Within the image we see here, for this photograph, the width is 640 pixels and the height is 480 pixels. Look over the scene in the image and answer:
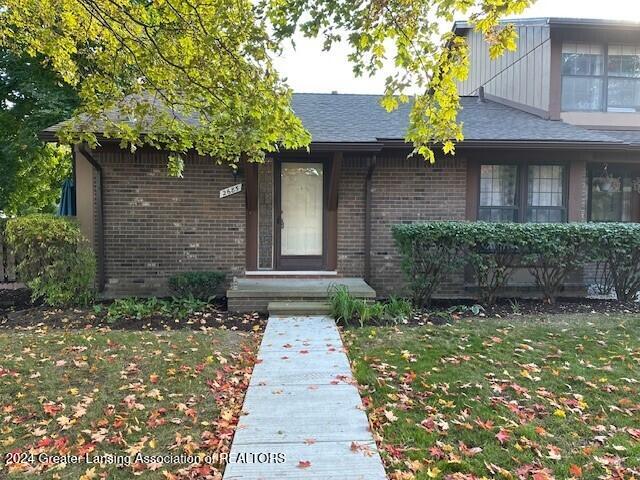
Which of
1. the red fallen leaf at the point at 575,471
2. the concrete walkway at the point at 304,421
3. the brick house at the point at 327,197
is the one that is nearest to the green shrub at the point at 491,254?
the brick house at the point at 327,197

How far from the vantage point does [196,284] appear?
748 cm

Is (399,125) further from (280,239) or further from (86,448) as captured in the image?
(86,448)

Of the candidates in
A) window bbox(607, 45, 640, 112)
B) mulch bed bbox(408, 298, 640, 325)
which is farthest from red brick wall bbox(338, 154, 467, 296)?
window bbox(607, 45, 640, 112)

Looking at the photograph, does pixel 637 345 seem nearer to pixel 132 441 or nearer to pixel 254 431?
pixel 254 431

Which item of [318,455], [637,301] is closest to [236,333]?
[318,455]

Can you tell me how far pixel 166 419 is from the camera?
3.38m

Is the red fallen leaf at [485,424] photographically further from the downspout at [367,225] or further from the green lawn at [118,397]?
the downspout at [367,225]

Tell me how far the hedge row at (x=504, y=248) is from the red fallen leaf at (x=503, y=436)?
390 cm

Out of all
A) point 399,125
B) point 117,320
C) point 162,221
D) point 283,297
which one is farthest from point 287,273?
point 399,125

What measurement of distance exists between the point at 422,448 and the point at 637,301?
627 centimetres

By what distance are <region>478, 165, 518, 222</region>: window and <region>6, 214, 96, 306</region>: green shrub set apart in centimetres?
681

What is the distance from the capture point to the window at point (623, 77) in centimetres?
995

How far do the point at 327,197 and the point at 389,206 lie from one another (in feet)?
3.72

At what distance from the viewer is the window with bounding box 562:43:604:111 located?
9.86 metres
